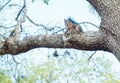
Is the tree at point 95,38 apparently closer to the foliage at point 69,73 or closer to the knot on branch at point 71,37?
the knot on branch at point 71,37

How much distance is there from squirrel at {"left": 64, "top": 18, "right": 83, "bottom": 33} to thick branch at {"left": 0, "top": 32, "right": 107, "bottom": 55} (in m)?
0.03

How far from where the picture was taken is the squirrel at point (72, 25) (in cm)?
141

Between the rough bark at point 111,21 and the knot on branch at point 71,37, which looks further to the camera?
the knot on branch at point 71,37

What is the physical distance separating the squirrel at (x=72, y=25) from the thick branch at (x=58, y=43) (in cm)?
3

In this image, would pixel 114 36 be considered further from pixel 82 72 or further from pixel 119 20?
pixel 82 72

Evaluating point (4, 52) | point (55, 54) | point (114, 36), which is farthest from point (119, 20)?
point (4, 52)

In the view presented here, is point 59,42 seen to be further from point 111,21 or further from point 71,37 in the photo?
point 111,21

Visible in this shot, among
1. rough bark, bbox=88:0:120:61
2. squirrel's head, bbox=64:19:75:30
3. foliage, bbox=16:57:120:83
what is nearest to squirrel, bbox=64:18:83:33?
squirrel's head, bbox=64:19:75:30

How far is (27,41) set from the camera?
5.30ft

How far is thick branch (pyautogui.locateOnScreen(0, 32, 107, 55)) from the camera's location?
1360mm

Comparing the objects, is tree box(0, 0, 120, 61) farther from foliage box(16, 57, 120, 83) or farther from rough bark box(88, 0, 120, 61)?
foliage box(16, 57, 120, 83)

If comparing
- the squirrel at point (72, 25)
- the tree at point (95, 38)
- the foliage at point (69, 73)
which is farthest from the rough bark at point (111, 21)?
the foliage at point (69, 73)

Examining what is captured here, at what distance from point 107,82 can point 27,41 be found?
214 inches

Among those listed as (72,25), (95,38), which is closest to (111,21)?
(95,38)
